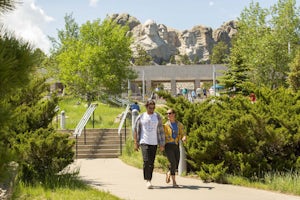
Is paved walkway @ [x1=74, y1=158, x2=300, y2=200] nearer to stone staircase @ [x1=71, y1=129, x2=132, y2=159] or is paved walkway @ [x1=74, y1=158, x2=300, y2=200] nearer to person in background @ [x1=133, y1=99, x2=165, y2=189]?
person in background @ [x1=133, y1=99, x2=165, y2=189]

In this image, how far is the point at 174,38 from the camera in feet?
492

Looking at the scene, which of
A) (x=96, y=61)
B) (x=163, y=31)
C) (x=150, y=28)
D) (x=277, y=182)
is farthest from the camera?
(x=163, y=31)

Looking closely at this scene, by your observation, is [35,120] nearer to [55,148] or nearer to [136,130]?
[55,148]

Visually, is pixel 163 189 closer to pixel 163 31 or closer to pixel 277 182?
pixel 277 182

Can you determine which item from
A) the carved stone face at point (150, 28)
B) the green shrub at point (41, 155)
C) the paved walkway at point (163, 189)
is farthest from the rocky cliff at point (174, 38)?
the green shrub at point (41, 155)

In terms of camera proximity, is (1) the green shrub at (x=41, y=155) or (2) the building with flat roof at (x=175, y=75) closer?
(1) the green shrub at (x=41, y=155)

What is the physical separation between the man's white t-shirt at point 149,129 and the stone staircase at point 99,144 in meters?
6.43

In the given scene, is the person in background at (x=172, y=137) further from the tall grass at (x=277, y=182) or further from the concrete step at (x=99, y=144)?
the concrete step at (x=99, y=144)

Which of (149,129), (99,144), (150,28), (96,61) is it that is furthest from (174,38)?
(149,129)

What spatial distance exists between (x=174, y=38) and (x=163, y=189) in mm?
144256

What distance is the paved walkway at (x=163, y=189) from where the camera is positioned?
691 centimetres

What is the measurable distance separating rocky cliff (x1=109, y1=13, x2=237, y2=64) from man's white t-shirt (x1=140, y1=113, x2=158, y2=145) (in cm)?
12304

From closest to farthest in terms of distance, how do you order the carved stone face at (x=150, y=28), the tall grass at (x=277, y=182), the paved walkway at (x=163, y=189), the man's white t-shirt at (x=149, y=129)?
the paved walkway at (x=163, y=189), the tall grass at (x=277, y=182), the man's white t-shirt at (x=149, y=129), the carved stone face at (x=150, y=28)

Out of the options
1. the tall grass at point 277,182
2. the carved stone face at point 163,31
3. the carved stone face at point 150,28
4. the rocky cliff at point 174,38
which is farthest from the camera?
the carved stone face at point 163,31
